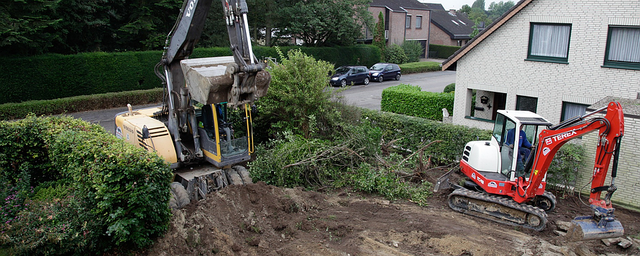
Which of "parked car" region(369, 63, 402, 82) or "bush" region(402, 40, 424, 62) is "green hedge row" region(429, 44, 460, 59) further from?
"parked car" region(369, 63, 402, 82)

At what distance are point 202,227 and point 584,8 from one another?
13.9 m

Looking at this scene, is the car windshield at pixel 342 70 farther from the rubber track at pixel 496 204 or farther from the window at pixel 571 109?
the rubber track at pixel 496 204

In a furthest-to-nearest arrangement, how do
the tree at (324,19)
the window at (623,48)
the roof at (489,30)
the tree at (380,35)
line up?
the tree at (380,35) < the tree at (324,19) < the roof at (489,30) < the window at (623,48)

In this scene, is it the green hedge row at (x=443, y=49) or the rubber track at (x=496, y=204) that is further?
the green hedge row at (x=443, y=49)

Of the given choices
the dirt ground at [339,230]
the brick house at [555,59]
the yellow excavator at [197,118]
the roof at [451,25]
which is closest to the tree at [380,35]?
the roof at [451,25]

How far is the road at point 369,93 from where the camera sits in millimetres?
20688

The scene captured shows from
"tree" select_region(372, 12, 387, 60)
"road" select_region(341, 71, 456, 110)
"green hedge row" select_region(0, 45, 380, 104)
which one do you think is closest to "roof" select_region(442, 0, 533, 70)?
"road" select_region(341, 71, 456, 110)

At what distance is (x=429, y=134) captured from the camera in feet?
45.8

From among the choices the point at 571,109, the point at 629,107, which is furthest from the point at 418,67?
the point at 629,107

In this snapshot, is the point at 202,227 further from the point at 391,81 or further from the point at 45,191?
the point at 391,81

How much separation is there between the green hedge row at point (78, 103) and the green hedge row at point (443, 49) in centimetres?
3702

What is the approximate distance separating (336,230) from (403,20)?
4165cm

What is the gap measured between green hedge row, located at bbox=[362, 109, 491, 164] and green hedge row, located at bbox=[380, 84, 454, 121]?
18.9 ft

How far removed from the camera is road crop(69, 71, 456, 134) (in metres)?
20.7
